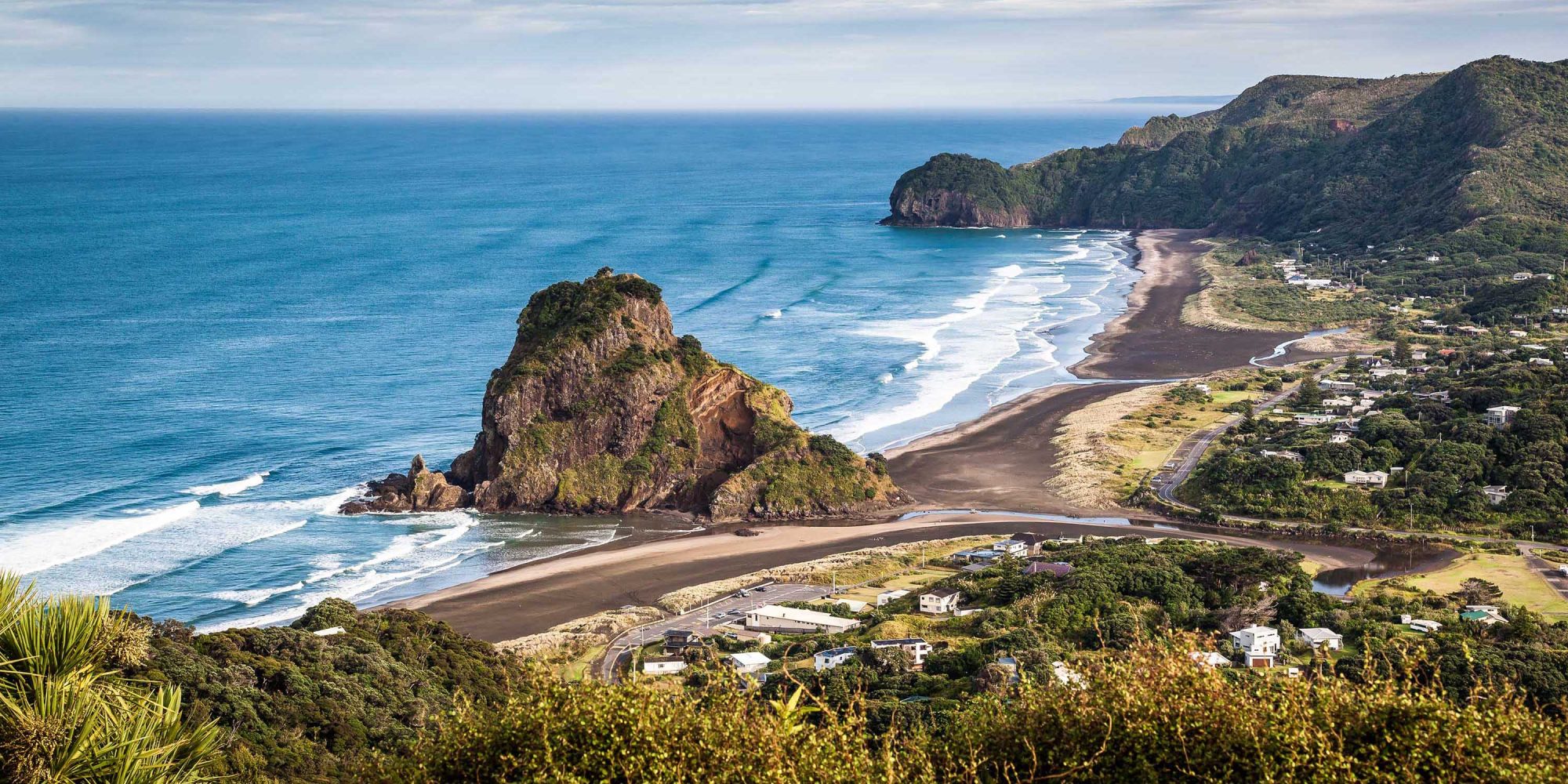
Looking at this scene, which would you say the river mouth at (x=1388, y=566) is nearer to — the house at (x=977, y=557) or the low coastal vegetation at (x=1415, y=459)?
the low coastal vegetation at (x=1415, y=459)

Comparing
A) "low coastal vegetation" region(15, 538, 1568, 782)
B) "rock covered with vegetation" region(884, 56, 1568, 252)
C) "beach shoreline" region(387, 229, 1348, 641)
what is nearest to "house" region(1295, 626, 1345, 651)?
"low coastal vegetation" region(15, 538, 1568, 782)

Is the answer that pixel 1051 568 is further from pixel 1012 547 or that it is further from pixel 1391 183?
pixel 1391 183

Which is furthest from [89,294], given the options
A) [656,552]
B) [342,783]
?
[342,783]

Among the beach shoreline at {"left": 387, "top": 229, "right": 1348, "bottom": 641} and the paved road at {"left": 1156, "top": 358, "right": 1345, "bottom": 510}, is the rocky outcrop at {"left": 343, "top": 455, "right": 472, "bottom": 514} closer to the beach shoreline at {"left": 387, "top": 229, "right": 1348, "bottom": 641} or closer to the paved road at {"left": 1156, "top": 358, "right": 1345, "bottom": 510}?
the beach shoreline at {"left": 387, "top": 229, "right": 1348, "bottom": 641}

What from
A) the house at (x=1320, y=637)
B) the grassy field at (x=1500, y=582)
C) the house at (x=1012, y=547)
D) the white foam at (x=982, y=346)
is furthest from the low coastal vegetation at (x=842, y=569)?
the white foam at (x=982, y=346)

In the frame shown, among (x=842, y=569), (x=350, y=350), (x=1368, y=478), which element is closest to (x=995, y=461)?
(x=1368, y=478)
